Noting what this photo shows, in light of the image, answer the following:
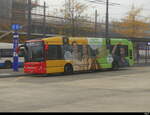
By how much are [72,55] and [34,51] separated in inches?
126

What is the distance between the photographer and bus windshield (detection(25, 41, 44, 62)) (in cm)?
2473

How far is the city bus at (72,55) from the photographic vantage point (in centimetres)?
2478

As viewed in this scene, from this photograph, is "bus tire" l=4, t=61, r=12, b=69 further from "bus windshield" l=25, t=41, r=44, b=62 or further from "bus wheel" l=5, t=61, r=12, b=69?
"bus windshield" l=25, t=41, r=44, b=62

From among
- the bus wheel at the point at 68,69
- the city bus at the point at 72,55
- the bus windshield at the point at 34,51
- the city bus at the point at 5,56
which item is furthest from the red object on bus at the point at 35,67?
the city bus at the point at 5,56

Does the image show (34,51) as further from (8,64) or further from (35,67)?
(8,64)

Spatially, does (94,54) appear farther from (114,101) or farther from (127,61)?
(114,101)

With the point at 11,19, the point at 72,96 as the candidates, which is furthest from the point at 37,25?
the point at 72,96

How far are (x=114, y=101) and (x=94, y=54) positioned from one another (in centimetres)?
1713

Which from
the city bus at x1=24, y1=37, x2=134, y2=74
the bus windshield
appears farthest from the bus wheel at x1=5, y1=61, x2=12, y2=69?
the bus windshield

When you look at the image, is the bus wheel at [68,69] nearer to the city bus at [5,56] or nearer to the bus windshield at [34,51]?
the bus windshield at [34,51]

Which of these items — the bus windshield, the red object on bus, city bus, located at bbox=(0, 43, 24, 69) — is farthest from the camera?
city bus, located at bbox=(0, 43, 24, 69)

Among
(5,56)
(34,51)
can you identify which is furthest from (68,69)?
(5,56)

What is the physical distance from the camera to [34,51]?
2512cm

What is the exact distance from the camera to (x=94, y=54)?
94.1 ft
